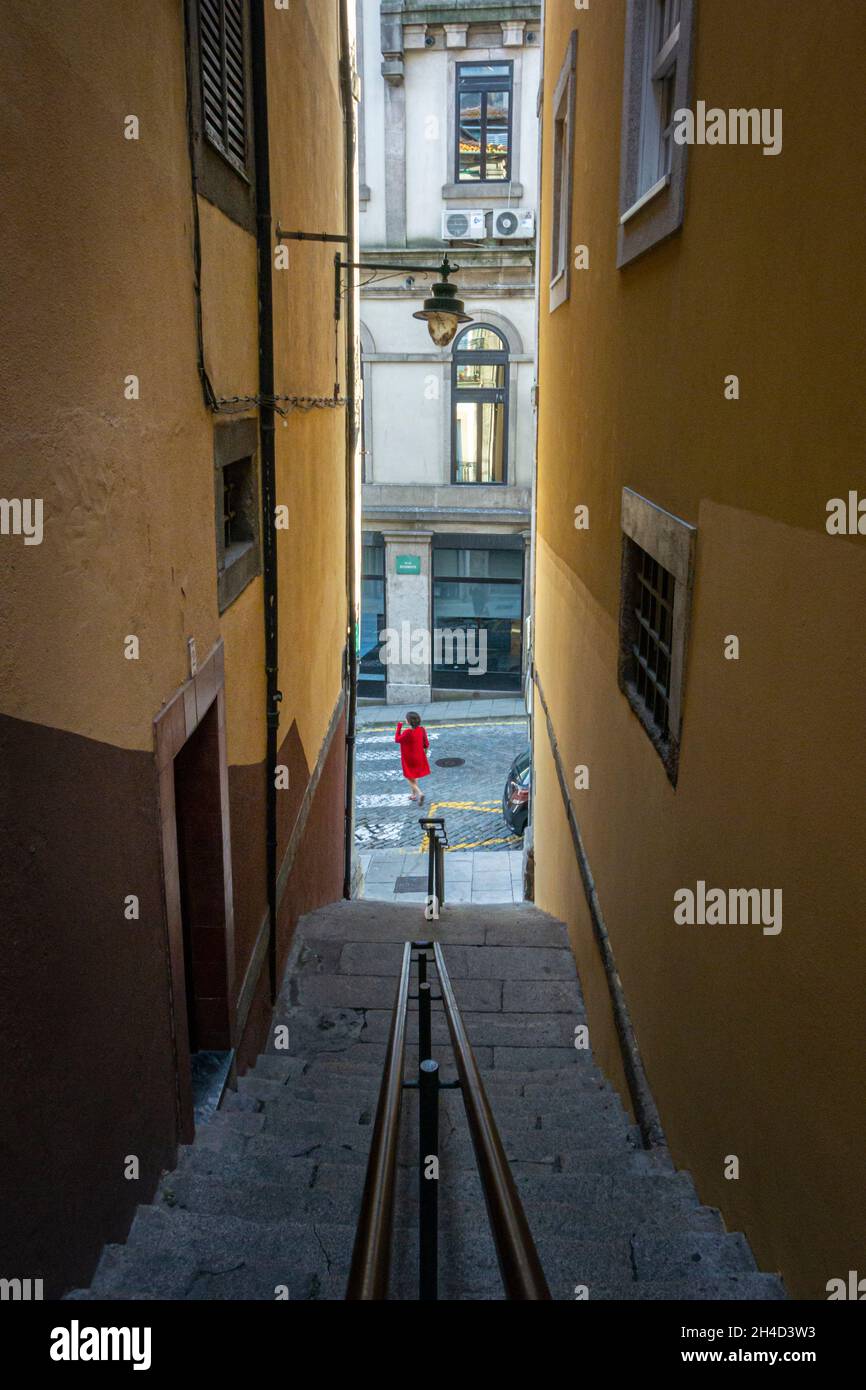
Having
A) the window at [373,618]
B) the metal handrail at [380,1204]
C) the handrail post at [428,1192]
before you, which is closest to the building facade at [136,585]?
the metal handrail at [380,1204]

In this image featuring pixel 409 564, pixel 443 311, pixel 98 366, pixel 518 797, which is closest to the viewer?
pixel 98 366

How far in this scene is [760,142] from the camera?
3.48m

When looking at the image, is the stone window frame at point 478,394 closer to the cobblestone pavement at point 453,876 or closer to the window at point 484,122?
the window at point 484,122

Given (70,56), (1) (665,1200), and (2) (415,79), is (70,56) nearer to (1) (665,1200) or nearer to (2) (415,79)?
(1) (665,1200)

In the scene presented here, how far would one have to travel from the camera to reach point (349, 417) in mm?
12852

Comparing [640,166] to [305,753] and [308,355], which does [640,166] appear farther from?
[305,753]

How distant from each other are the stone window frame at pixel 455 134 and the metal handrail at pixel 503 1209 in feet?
68.0

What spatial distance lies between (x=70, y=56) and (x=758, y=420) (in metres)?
2.25

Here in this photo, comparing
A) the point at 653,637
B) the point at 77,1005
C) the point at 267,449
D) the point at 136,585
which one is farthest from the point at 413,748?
the point at 77,1005

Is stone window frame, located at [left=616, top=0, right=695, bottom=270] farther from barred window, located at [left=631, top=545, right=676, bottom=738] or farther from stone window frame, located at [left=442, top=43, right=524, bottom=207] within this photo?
stone window frame, located at [left=442, top=43, right=524, bottom=207]

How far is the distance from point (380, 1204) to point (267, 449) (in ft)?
17.2

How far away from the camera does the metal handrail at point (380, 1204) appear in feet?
7.45

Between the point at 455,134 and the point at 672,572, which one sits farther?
the point at 455,134

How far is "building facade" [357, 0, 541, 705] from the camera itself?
2083 cm
